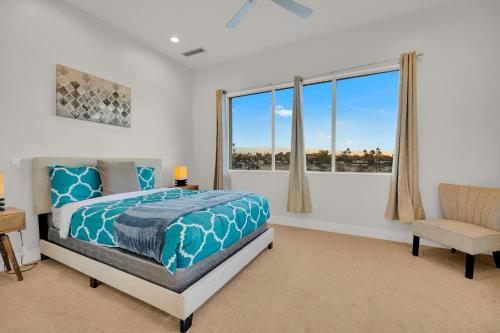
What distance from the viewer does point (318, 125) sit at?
12.5ft

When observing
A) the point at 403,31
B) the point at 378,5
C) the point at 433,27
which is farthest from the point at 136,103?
the point at 433,27

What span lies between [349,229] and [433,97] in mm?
2210

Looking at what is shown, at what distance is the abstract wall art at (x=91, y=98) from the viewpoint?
2.73m

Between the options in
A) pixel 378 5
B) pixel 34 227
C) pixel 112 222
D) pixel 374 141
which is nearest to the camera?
pixel 112 222

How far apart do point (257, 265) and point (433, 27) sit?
3862mm

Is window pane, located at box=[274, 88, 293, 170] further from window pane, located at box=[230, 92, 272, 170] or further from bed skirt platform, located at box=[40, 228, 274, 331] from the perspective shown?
bed skirt platform, located at box=[40, 228, 274, 331]

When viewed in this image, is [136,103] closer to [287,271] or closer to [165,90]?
[165,90]

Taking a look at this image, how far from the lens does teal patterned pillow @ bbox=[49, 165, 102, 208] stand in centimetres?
240

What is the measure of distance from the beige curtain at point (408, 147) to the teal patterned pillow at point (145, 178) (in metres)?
3.70

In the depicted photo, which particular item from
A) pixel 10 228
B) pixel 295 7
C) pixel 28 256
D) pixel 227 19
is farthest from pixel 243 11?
pixel 28 256

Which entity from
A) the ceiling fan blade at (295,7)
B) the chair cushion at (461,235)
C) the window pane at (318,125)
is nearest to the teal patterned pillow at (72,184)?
the ceiling fan blade at (295,7)

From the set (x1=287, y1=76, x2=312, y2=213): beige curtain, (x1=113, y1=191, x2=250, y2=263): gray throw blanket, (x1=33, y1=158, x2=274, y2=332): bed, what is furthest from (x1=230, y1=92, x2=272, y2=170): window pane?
(x1=113, y1=191, x2=250, y2=263): gray throw blanket

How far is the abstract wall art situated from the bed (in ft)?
2.42

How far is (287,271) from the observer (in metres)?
2.28
